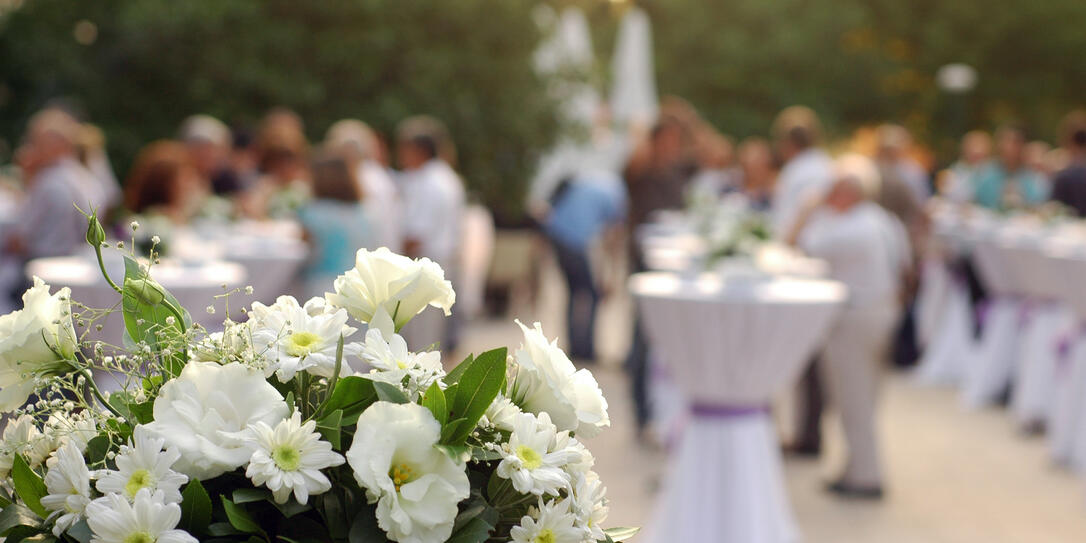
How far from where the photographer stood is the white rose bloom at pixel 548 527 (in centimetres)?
125

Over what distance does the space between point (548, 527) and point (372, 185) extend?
20.1ft

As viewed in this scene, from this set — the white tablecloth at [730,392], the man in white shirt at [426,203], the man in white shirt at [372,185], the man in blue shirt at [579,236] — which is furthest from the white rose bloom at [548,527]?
the man in blue shirt at [579,236]

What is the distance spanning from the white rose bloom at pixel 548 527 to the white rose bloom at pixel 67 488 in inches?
16.6

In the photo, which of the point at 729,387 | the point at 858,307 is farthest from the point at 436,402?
the point at 858,307

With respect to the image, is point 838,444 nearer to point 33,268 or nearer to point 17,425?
point 33,268

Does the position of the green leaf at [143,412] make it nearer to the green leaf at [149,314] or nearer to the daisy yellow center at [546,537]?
the green leaf at [149,314]

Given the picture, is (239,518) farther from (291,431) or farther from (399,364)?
(399,364)

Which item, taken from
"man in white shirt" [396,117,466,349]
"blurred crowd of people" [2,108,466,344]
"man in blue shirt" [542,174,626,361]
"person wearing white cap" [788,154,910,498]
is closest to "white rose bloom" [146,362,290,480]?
"blurred crowd of people" [2,108,466,344]

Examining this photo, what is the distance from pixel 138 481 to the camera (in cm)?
116

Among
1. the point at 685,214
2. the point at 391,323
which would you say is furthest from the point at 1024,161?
the point at 391,323

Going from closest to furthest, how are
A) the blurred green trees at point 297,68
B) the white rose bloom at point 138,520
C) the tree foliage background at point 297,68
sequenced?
the white rose bloom at point 138,520 < the tree foliage background at point 297,68 < the blurred green trees at point 297,68

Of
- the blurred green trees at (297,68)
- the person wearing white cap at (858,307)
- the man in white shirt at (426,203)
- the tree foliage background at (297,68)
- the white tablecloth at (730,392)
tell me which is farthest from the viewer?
the blurred green trees at (297,68)

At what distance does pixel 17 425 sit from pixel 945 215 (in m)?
11.1

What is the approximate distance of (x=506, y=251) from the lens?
1204cm
